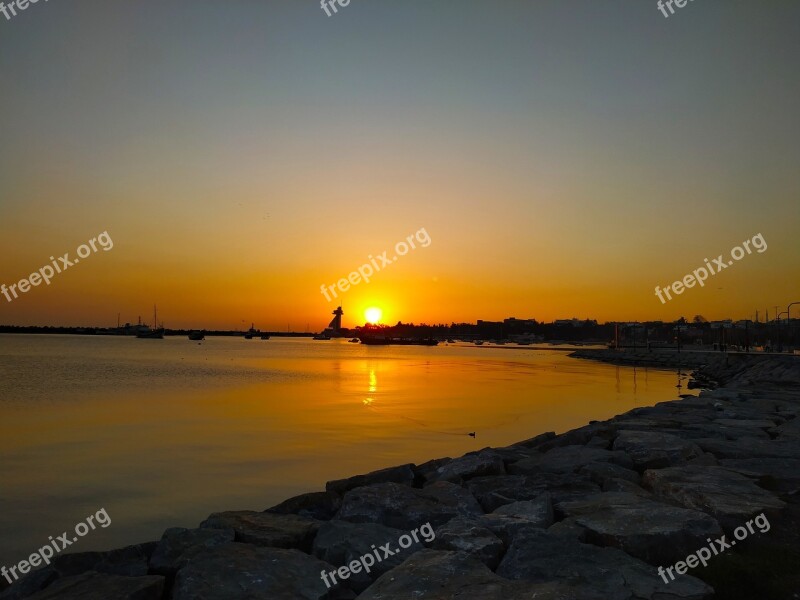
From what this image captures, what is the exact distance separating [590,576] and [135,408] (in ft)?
67.7

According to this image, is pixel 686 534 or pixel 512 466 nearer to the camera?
pixel 686 534

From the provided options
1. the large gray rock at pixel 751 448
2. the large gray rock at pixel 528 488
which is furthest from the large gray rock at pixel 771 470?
the large gray rock at pixel 528 488

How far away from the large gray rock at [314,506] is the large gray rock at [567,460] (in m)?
2.78

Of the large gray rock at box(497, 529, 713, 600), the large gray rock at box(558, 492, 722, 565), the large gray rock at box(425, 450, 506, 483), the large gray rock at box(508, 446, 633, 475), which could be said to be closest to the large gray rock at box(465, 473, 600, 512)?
the large gray rock at box(425, 450, 506, 483)

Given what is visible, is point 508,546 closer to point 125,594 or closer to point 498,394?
point 125,594

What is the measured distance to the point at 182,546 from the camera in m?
5.62

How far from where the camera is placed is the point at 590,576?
425cm

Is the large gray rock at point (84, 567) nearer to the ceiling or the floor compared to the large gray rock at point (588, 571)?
nearer to the floor

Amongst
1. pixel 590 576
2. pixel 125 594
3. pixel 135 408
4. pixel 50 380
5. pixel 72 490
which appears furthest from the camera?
pixel 50 380

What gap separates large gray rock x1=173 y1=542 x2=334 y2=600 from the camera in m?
4.51

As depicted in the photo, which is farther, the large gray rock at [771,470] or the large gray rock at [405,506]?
the large gray rock at [771,470]

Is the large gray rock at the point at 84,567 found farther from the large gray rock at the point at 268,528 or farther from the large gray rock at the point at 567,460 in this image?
the large gray rock at the point at 567,460

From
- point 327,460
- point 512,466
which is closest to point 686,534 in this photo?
point 512,466

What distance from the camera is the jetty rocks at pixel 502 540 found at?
4.32 metres
